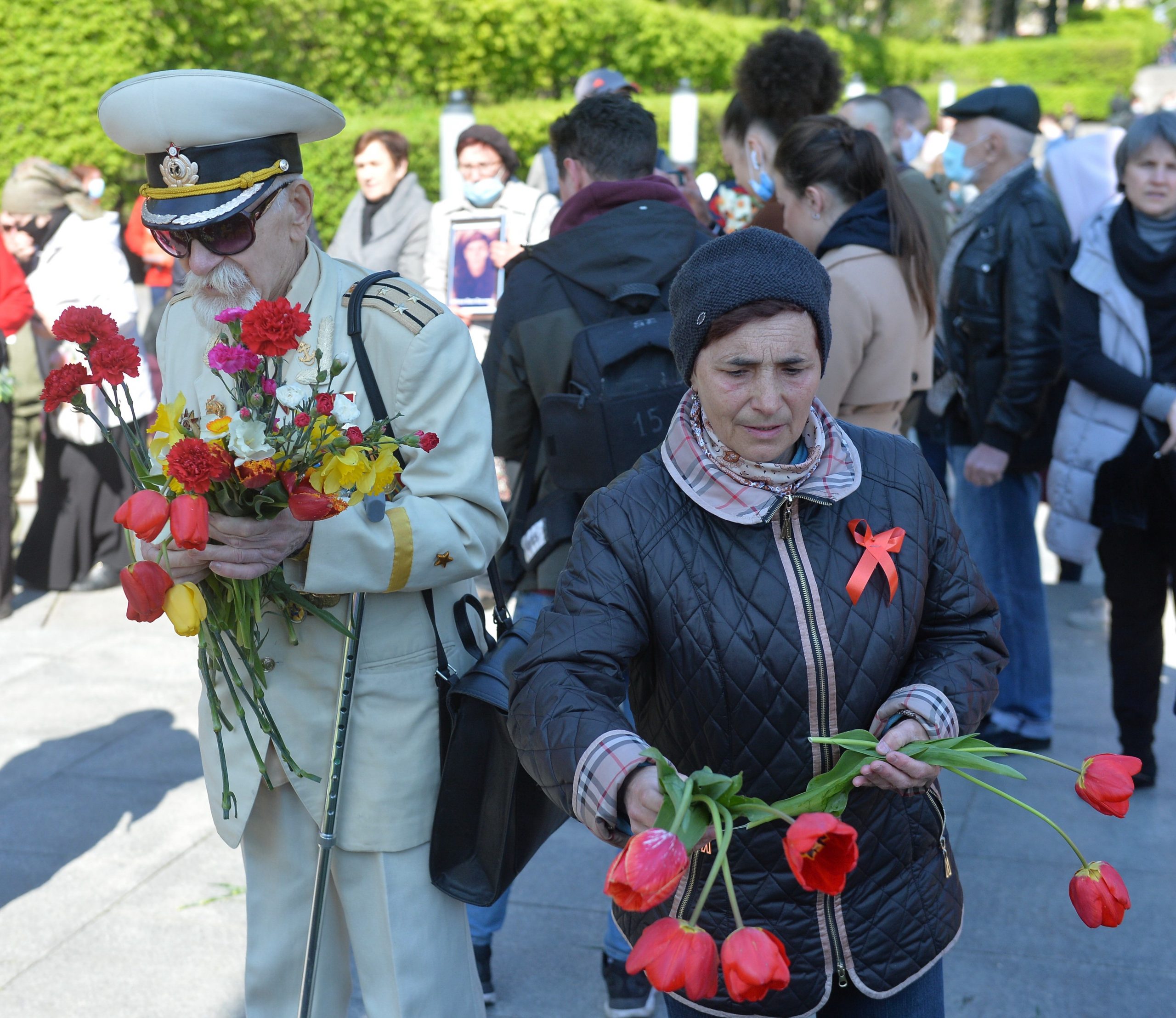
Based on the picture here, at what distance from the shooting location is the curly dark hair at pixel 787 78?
493 cm

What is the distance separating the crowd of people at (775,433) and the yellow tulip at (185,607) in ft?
1.13

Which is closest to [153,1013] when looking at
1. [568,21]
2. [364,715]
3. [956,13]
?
[364,715]

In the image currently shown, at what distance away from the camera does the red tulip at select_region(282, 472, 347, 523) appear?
192 centimetres

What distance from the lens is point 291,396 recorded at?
193 cm

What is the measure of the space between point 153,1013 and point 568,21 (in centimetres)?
1645

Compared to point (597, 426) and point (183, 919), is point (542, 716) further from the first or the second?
point (183, 919)

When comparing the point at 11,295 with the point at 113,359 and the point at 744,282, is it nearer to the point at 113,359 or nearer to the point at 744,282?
the point at 113,359

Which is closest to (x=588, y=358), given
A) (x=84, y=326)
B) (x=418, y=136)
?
(x=84, y=326)

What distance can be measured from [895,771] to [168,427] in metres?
1.22

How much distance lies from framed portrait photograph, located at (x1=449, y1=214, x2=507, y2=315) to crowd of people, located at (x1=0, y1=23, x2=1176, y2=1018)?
0.03m

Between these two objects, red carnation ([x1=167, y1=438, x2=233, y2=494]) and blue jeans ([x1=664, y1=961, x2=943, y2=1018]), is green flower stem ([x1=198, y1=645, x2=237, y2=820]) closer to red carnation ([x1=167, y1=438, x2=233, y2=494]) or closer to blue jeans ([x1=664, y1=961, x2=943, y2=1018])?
red carnation ([x1=167, y1=438, x2=233, y2=494])

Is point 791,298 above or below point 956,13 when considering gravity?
above

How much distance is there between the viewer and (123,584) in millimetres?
2078

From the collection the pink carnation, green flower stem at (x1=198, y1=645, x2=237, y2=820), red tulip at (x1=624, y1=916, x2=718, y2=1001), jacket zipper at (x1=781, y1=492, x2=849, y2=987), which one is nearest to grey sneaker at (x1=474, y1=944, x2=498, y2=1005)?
green flower stem at (x1=198, y1=645, x2=237, y2=820)
